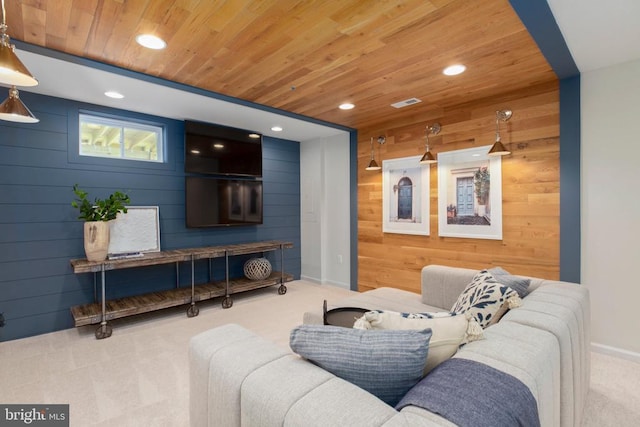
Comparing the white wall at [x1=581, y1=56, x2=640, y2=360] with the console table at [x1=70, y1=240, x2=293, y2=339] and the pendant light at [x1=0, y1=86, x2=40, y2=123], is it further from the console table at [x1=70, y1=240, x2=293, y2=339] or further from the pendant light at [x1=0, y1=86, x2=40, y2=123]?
the pendant light at [x1=0, y1=86, x2=40, y2=123]

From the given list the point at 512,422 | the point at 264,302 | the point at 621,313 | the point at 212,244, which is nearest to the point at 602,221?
the point at 621,313

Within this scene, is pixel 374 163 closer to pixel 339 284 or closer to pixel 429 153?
pixel 429 153

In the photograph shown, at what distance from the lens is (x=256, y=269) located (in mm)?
4477

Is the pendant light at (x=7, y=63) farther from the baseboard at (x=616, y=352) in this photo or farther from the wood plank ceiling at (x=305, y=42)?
the baseboard at (x=616, y=352)

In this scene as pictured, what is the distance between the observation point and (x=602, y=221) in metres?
2.73

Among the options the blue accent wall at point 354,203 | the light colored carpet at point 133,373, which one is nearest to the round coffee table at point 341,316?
the light colored carpet at point 133,373

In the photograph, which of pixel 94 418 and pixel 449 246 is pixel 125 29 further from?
pixel 449 246

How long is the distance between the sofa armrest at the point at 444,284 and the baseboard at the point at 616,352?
138cm

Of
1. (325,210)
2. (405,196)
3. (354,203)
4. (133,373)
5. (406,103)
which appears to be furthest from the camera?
(325,210)

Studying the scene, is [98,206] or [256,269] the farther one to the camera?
[256,269]

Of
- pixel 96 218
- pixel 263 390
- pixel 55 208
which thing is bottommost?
pixel 263 390

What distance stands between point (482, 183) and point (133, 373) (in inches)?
145

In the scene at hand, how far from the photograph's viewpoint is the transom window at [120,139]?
11.5 feet

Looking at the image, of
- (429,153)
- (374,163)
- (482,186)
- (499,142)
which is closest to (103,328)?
(374,163)
